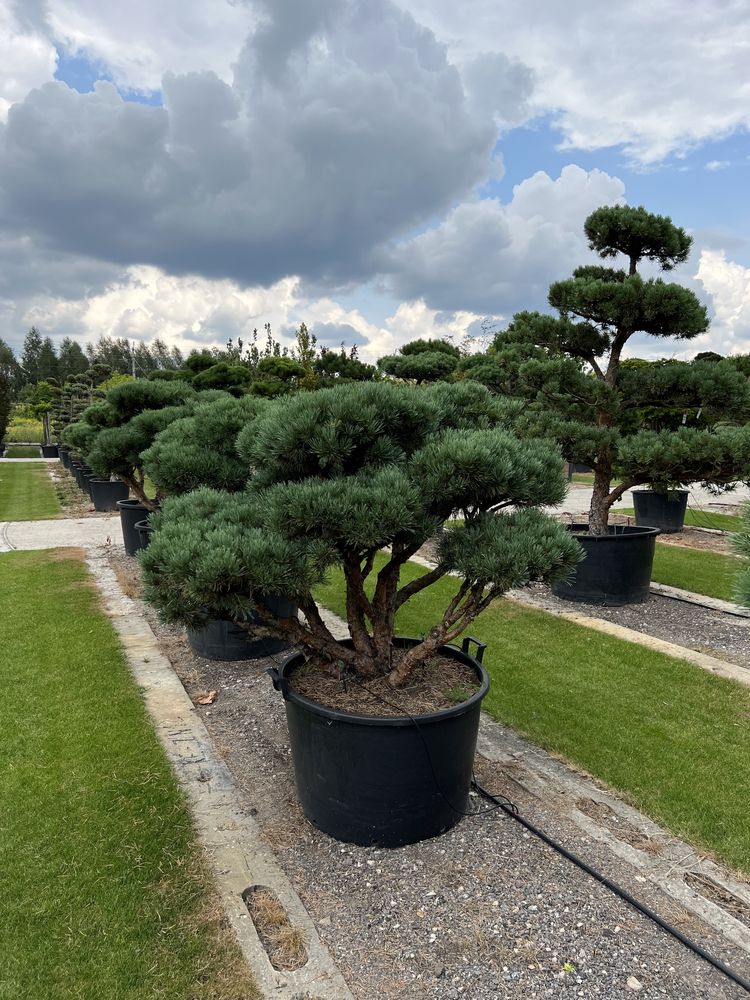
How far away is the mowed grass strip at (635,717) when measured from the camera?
266cm

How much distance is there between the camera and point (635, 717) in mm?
3510

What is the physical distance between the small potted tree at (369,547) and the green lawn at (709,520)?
28.5 ft

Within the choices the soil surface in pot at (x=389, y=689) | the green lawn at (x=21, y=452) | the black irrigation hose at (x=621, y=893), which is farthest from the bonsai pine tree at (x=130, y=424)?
the green lawn at (x=21, y=452)

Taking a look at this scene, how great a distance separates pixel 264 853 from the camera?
232 centimetres

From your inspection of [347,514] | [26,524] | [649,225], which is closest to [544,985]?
[347,514]

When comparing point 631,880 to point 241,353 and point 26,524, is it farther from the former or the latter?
point 241,353

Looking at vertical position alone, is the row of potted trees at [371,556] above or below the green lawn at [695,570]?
above

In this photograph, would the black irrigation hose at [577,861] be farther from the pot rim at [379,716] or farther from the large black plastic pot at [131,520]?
the large black plastic pot at [131,520]

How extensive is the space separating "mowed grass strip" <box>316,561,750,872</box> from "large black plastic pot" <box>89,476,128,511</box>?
28.2 ft

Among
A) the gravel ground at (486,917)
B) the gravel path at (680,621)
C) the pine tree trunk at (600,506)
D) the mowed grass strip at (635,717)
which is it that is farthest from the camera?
the pine tree trunk at (600,506)

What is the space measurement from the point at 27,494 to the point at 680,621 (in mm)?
14207

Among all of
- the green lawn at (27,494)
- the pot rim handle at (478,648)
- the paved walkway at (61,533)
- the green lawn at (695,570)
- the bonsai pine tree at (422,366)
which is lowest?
the green lawn at (27,494)

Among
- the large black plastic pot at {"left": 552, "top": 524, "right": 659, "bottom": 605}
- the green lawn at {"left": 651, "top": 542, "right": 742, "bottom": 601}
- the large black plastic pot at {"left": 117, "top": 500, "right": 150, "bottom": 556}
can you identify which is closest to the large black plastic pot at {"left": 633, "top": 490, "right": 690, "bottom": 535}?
the green lawn at {"left": 651, "top": 542, "right": 742, "bottom": 601}

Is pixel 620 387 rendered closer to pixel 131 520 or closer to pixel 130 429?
pixel 130 429
